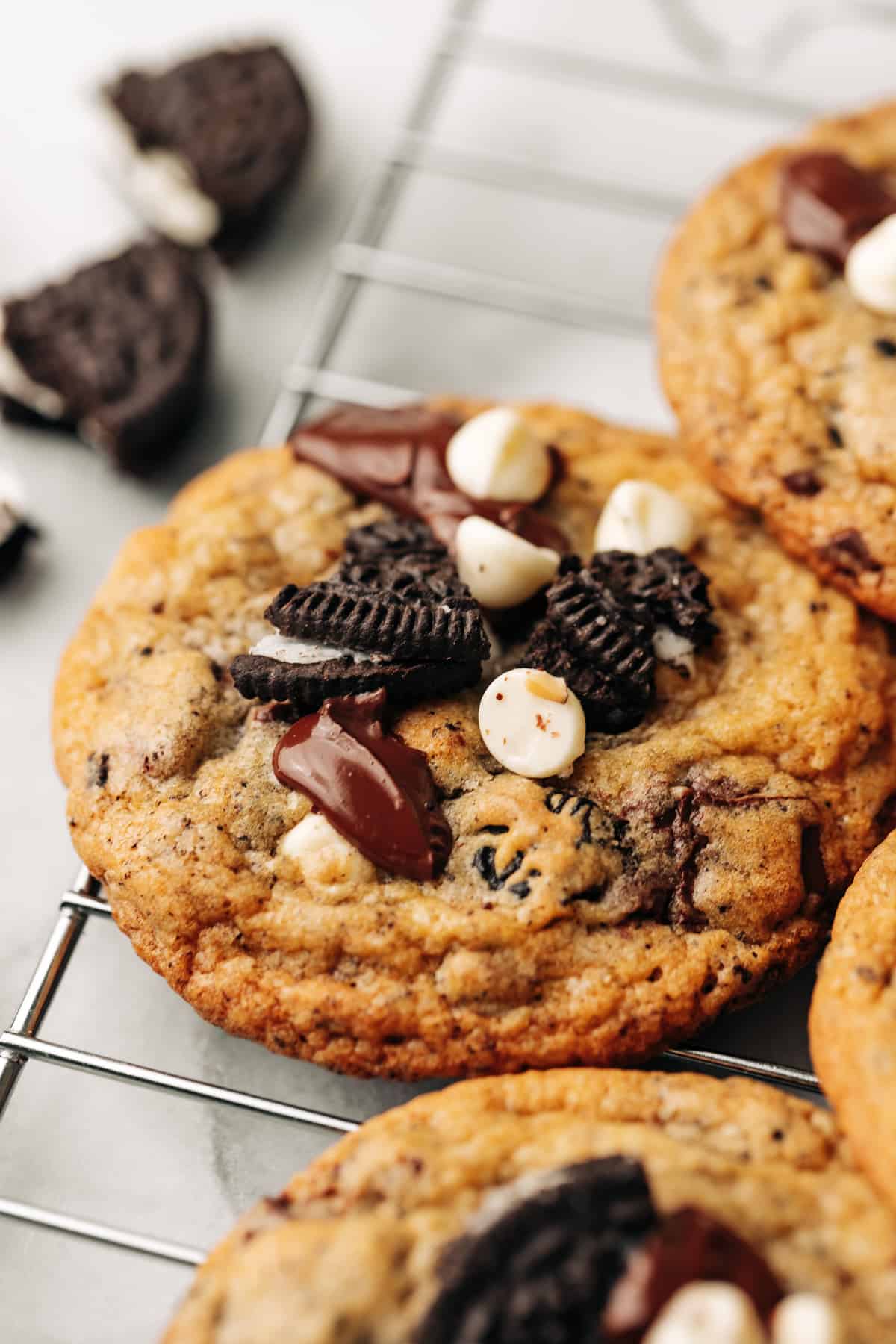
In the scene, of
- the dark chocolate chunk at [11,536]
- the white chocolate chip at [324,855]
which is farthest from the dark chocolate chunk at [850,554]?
the dark chocolate chunk at [11,536]

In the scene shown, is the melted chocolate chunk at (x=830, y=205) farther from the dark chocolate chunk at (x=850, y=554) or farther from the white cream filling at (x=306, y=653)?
the white cream filling at (x=306, y=653)

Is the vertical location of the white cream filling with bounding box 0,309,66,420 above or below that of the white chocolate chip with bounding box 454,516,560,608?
below

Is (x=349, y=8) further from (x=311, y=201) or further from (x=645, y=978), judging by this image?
(x=645, y=978)

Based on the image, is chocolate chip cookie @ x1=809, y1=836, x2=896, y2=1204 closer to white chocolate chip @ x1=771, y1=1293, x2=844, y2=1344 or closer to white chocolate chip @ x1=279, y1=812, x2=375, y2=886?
white chocolate chip @ x1=771, y1=1293, x2=844, y2=1344

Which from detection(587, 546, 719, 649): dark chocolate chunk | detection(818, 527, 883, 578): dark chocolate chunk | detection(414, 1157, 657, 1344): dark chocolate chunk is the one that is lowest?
detection(414, 1157, 657, 1344): dark chocolate chunk

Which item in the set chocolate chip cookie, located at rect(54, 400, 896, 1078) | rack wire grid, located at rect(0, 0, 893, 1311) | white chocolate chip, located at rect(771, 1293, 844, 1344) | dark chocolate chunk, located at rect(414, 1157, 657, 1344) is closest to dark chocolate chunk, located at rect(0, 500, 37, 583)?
rack wire grid, located at rect(0, 0, 893, 1311)

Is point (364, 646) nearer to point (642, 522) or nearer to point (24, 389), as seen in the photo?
point (642, 522)

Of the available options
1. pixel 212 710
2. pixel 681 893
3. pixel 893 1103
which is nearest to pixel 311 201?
pixel 212 710
